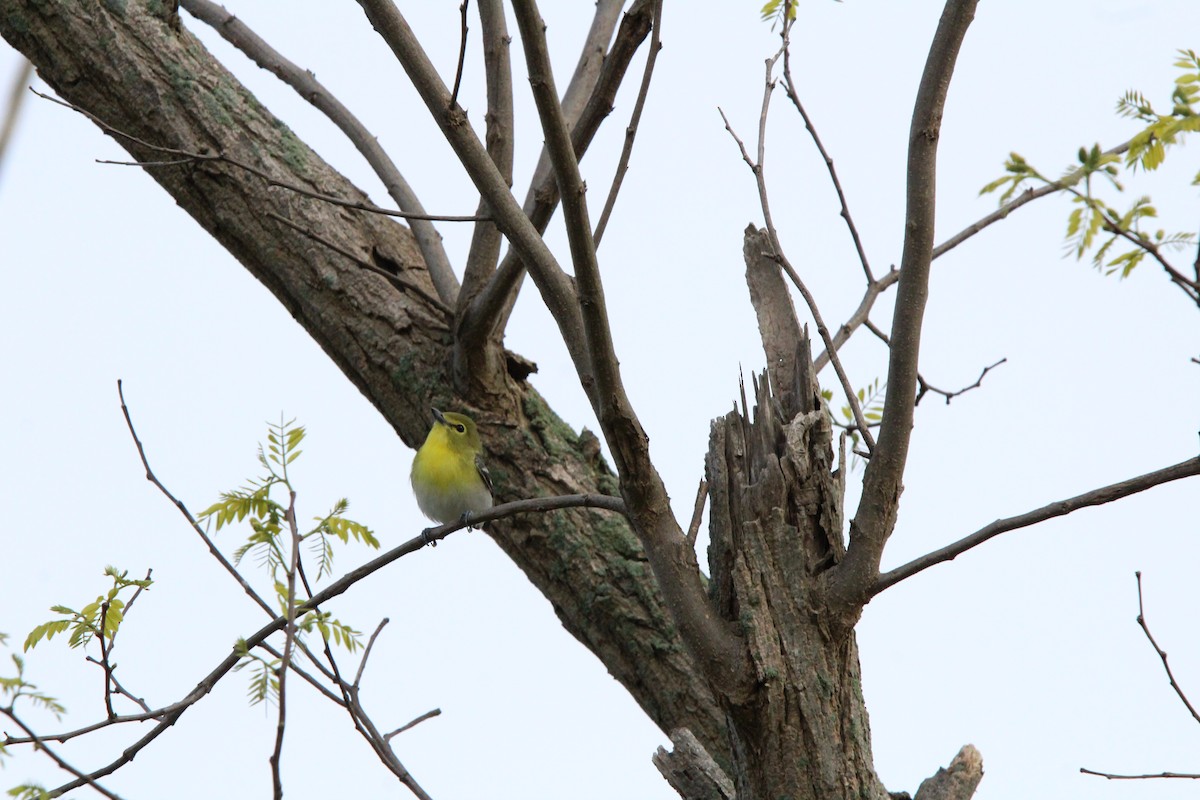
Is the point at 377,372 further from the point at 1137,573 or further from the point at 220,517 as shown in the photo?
the point at 1137,573

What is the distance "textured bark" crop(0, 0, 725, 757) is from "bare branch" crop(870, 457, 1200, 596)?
1511mm

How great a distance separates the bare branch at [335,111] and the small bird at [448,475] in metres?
0.67

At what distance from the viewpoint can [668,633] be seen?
4312 mm

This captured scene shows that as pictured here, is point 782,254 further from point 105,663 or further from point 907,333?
point 105,663

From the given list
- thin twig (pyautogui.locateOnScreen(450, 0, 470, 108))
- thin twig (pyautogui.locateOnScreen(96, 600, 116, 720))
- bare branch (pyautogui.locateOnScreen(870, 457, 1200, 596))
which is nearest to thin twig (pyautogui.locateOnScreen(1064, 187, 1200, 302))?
bare branch (pyautogui.locateOnScreen(870, 457, 1200, 596))

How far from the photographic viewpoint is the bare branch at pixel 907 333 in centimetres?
300

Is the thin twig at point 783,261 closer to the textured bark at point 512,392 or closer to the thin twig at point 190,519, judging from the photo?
the textured bark at point 512,392

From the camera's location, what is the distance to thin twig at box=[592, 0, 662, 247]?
10.9ft

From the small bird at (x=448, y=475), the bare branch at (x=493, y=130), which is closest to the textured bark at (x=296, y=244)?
the small bird at (x=448, y=475)

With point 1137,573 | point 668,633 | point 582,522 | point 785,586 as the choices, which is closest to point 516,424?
point 582,522

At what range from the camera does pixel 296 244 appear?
4.77 meters

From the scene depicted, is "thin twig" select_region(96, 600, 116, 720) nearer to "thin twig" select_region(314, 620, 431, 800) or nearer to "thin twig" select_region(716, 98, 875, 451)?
"thin twig" select_region(314, 620, 431, 800)

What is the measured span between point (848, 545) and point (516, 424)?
1.75 metres

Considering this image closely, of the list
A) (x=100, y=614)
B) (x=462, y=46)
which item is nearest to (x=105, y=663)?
(x=100, y=614)
